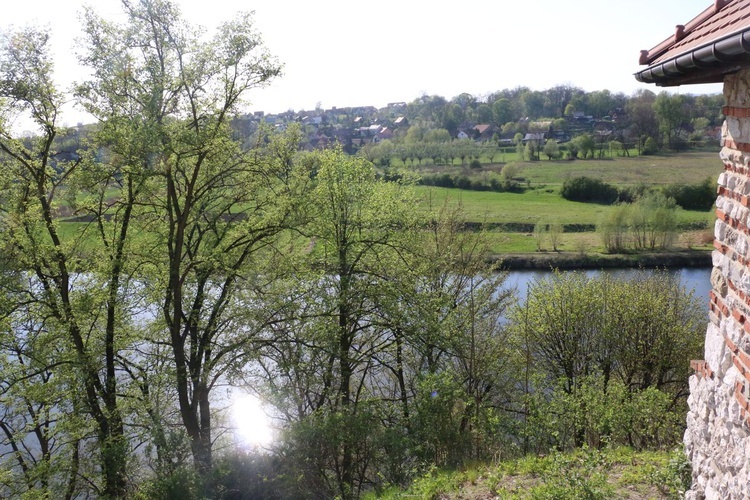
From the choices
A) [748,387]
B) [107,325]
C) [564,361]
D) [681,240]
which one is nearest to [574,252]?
[681,240]

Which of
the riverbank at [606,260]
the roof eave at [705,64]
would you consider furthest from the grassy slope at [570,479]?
the riverbank at [606,260]

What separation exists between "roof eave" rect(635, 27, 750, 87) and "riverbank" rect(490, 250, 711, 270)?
28407 mm

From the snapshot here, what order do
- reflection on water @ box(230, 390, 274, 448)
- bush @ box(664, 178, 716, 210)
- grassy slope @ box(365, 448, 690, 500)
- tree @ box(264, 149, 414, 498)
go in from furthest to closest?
bush @ box(664, 178, 716, 210) < reflection on water @ box(230, 390, 274, 448) < tree @ box(264, 149, 414, 498) < grassy slope @ box(365, 448, 690, 500)

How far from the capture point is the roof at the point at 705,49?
268 cm

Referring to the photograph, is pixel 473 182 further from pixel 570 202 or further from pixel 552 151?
pixel 552 151

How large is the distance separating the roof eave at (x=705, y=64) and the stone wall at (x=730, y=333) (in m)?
0.24

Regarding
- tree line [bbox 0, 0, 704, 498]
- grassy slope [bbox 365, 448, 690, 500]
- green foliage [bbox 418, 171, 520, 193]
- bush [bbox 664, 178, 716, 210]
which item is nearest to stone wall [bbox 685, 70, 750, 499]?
grassy slope [bbox 365, 448, 690, 500]

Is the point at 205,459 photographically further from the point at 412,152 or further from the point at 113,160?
the point at 412,152

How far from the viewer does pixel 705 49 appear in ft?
9.55

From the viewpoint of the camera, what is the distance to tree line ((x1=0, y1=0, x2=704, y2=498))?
9227 mm

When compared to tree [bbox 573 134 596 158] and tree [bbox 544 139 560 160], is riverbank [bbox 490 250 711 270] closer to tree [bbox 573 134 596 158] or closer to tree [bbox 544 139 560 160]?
tree [bbox 573 134 596 158]

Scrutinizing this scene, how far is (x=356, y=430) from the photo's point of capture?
9.36 m

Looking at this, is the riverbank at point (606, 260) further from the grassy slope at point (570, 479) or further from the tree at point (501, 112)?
the tree at point (501, 112)

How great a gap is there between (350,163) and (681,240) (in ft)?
95.1
